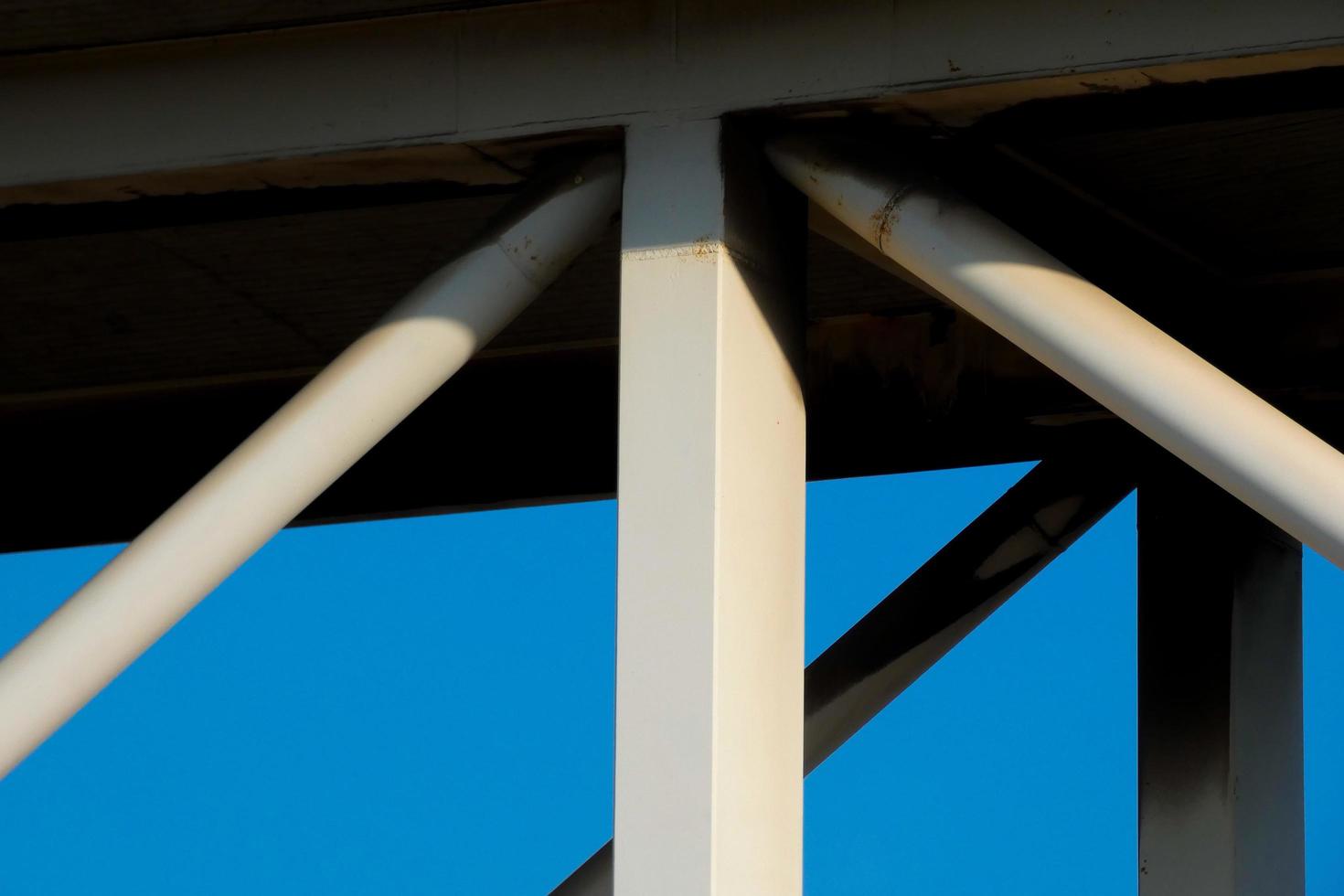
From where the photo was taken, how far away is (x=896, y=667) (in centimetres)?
865

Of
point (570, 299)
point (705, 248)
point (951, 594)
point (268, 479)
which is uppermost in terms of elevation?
point (570, 299)

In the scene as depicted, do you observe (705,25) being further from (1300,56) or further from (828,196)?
(1300,56)

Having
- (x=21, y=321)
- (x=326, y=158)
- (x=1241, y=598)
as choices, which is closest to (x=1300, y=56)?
(x=326, y=158)

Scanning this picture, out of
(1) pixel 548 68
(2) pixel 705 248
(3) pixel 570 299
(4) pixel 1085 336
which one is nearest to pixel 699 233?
(2) pixel 705 248

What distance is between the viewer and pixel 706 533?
5.20 metres

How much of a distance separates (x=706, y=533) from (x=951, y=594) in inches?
152

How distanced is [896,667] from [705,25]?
365cm

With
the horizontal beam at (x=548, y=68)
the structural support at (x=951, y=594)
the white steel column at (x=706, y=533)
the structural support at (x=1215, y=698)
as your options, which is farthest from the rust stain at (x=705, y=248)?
the structural support at (x=1215, y=698)

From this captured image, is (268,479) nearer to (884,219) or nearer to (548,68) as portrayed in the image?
(548,68)

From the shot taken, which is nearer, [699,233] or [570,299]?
[699,233]

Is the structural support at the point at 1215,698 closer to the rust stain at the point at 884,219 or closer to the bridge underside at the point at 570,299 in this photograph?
the bridge underside at the point at 570,299

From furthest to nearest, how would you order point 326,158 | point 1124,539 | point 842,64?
1. point 1124,539
2. point 326,158
3. point 842,64

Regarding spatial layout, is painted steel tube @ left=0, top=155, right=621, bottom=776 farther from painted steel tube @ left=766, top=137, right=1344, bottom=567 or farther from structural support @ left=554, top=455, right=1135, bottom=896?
structural support @ left=554, top=455, right=1135, bottom=896

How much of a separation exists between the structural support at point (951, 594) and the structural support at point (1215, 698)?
0.28m
